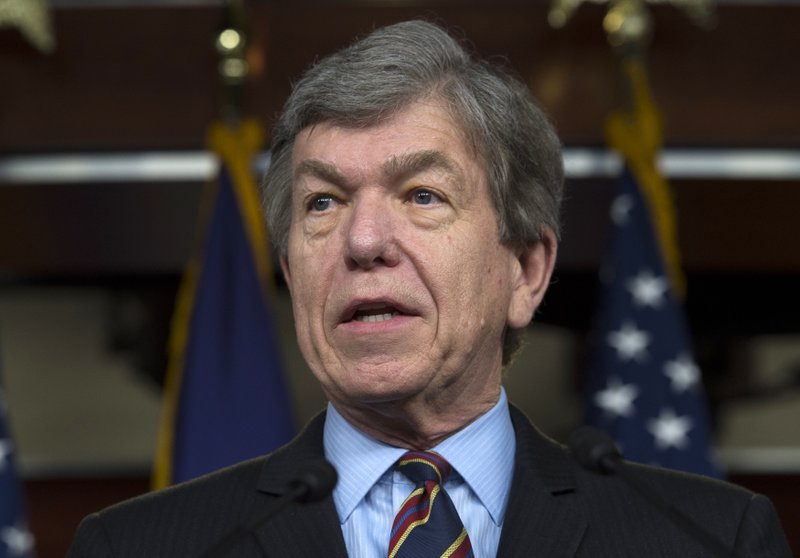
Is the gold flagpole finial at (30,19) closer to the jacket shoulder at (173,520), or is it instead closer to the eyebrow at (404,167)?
the eyebrow at (404,167)

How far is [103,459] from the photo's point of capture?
14.4ft

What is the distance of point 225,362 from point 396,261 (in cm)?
161

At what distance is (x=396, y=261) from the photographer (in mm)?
1883

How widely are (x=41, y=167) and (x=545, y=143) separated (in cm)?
221

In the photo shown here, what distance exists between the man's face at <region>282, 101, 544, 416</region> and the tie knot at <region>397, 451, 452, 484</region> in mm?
82

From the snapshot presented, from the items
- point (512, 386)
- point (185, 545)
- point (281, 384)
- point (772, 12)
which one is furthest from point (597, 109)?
point (185, 545)

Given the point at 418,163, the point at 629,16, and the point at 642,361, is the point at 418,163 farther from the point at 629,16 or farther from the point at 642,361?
the point at 629,16

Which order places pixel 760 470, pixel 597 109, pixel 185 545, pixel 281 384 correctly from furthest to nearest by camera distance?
pixel 760 470
pixel 597 109
pixel 281 384
pixel 185 545

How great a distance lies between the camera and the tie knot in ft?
6.28

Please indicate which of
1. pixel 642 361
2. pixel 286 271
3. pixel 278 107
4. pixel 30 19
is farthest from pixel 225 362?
pixel 286 271

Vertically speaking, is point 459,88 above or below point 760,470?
above

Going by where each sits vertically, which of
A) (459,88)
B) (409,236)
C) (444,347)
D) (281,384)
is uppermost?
(459,88)

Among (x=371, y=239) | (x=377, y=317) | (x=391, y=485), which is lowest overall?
(x=391, y=485)

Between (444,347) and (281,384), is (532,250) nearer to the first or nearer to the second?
(444,347)
